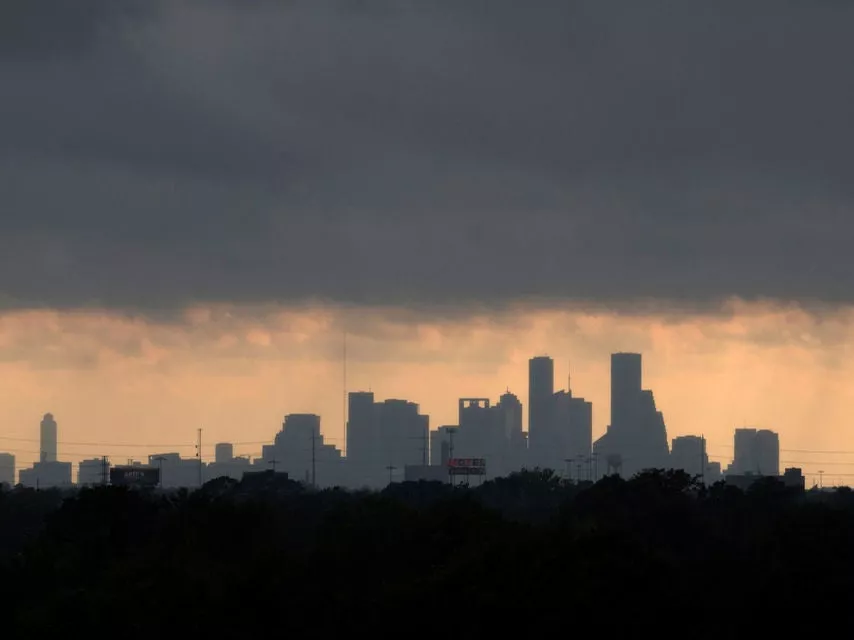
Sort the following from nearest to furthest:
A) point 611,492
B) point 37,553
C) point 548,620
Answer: point 548,620 < point 37,553 < point 611,492

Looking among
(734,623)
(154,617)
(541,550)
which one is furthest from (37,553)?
(734,623)

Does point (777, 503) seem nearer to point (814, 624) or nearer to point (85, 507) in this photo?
point (85, 507)

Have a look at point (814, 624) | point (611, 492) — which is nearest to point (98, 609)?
point (814, 624)

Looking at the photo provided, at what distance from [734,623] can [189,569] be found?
33502 millimetres

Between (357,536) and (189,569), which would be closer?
(189,569)

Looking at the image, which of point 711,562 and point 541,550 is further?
point 711,562

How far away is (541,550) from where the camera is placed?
99.0 m

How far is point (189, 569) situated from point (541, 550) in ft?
73.5

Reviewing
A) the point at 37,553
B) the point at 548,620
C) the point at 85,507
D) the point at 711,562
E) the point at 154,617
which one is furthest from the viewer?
the point at 85,507

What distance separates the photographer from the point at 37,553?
11925cm

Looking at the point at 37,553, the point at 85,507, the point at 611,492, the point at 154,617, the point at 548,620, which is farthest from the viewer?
the point at 611,492

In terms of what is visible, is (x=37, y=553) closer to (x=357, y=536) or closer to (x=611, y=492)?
(x=357, y=536)

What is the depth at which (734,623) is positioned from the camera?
9344 centimetres

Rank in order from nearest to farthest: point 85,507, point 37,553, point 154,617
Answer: point 154,617, point 37,553, point 85,507
